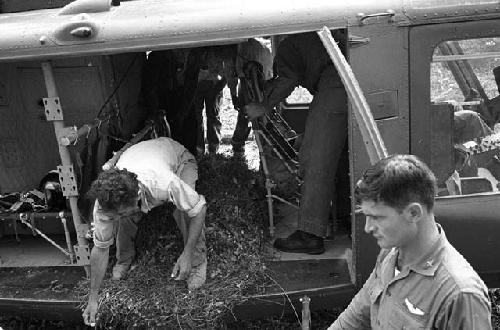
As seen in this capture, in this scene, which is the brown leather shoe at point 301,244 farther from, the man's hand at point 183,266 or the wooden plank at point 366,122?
the wooden plank at point 366,122

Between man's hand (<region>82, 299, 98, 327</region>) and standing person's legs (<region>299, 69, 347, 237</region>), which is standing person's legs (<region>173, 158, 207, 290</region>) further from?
standing person's legs (<region>299, 69, 347, 237</region>)

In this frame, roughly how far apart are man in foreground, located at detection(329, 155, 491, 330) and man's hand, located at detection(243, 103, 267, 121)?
252 cm

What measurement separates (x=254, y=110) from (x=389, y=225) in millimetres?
2642

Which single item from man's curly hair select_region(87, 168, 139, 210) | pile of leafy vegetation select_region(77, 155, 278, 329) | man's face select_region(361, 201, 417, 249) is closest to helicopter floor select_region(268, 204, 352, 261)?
pile of leafy vegetation select_region(77, 155, 278, 329)

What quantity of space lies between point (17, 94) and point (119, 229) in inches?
57.9

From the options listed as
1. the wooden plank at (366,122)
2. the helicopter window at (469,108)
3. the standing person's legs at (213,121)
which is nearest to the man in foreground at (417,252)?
the wooden plank at (366,122)

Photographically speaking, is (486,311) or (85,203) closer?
(486,311)

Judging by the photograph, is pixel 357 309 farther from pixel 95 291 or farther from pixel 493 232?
pixel 95 291

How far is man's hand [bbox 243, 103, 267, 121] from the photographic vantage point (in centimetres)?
450

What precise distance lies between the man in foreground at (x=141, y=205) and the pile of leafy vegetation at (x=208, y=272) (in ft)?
0.36

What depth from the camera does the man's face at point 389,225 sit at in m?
1.96

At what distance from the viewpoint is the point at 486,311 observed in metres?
1.83

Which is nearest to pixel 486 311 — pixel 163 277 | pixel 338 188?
pixel 163 277

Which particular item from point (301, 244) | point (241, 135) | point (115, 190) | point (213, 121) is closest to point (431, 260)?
point (115, 190)
